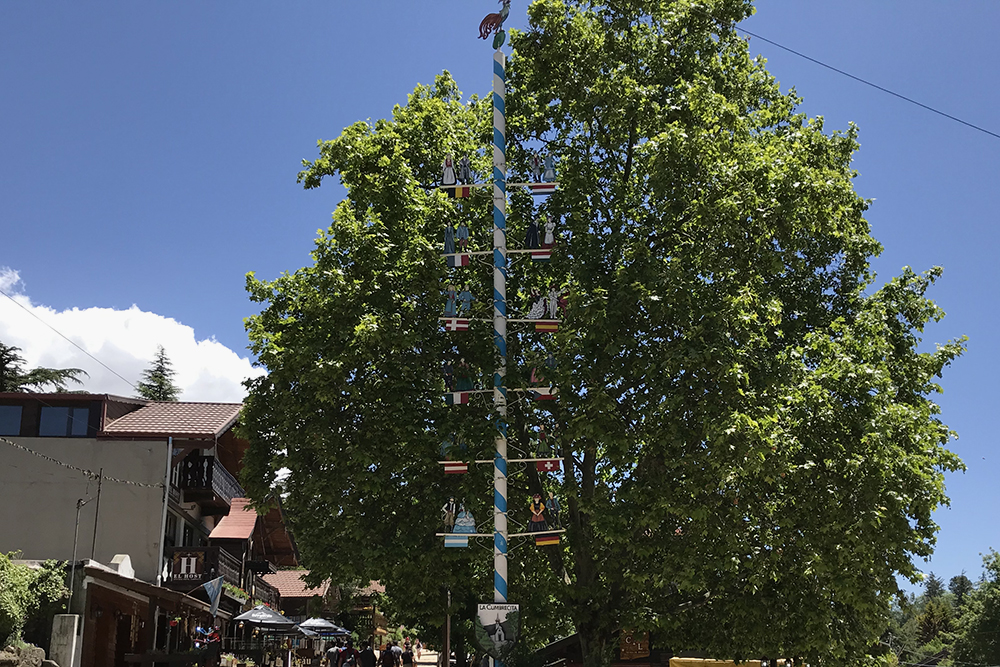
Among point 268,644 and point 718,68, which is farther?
point 268,644

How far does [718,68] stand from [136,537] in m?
23.6

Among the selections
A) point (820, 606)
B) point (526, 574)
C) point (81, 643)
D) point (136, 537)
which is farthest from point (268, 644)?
point (820, 606)

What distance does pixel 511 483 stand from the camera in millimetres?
21578

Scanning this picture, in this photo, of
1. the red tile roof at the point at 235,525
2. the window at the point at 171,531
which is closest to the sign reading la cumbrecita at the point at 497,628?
the window at the point at 171,531

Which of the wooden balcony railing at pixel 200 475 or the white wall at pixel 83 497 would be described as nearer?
the white wall at pixel 83 497

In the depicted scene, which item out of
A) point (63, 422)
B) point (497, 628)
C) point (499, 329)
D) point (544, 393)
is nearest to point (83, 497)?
point (63, 422)

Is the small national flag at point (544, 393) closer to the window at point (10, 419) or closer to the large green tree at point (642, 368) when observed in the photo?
the large green tree at point (642, 368)

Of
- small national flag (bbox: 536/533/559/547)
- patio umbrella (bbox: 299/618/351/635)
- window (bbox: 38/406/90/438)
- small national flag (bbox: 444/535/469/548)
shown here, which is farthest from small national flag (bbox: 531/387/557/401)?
patio umbrella (bbox: 299/618/351/635)

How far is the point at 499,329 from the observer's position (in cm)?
1788

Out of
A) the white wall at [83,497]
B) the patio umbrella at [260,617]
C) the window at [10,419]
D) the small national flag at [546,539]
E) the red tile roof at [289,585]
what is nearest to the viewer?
the small national flag at [546,539]

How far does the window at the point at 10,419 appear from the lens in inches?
1240

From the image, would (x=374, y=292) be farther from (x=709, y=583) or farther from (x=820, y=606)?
(x=820, y=606)

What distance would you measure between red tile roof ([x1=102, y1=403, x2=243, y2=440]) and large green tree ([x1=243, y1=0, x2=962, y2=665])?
11.7m

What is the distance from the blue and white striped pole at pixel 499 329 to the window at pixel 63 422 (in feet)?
65.0
